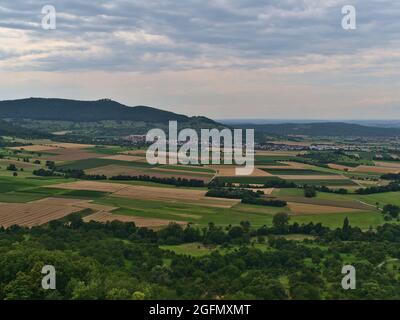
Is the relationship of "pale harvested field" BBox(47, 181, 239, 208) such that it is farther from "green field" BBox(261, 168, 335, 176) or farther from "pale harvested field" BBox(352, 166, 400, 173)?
"pale harvested field" BBox(352, 166, 400, 173)

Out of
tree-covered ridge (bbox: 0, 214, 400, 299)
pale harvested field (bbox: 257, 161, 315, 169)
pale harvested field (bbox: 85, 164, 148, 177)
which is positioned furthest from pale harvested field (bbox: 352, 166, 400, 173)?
tree-covered ridge (bbox: 0, 214, 400, 299)

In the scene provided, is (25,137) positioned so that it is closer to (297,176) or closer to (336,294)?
(297,176)

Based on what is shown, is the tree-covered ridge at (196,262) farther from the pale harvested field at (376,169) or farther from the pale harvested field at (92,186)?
the pale harvested field at (376,169)

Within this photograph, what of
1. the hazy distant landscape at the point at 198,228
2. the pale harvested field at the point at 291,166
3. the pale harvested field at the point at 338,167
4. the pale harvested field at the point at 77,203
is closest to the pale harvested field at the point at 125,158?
the hazy distant landscape at the point at 198,228

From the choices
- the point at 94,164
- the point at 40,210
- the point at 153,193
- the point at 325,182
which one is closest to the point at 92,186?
the point at 153,193
